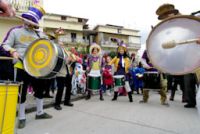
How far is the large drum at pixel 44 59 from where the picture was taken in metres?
3.30

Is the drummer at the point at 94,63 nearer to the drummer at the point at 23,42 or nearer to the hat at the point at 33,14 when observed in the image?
the drummer at the point at 23,42

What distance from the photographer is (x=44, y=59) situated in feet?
11.0

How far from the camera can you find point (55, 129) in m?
3.52

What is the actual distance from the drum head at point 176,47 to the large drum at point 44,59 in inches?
56.9

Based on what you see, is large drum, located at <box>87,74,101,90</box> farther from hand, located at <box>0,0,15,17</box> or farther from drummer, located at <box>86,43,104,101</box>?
hand, located at <box>0,0,15,17</box>

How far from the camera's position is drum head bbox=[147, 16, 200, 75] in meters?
2.19

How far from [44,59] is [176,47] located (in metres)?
1.87

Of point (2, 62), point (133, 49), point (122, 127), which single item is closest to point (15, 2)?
point (2, 62)

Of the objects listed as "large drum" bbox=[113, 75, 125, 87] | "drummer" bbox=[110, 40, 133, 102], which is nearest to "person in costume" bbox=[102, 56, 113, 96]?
"drummer" bbox=[110, 40, 133, 102]

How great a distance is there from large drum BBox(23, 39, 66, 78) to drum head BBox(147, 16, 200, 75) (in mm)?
1445

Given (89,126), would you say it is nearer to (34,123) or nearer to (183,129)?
(34,123)

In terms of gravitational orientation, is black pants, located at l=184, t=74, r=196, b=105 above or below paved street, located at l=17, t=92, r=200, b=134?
above

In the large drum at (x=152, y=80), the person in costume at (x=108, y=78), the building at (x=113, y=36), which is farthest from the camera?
the building at (x=113, y=36)

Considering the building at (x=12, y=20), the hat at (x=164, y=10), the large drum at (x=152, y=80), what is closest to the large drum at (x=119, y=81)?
the large drum at (x=152, y=80)
